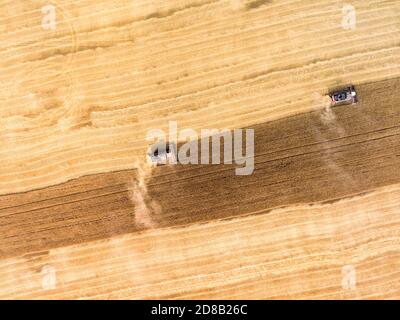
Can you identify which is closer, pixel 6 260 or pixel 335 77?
pixel 335 77

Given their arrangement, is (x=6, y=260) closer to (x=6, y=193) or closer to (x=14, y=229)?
(x=14, y=229)

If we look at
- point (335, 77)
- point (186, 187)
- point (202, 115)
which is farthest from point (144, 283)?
point (335, 77)

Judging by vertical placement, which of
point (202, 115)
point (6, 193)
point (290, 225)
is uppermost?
point (202, 115)

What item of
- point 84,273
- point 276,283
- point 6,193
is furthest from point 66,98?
point 276,283

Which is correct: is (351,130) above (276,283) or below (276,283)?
above

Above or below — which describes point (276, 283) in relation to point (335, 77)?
below

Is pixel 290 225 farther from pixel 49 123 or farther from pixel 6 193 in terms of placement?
pixel 6 193
